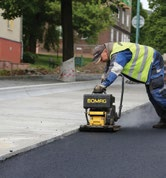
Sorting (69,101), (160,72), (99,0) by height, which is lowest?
(69,101)

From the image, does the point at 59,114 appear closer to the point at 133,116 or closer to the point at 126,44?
the point at 133,116

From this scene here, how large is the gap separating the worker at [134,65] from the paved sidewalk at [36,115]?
4.22 ft

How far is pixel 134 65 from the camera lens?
9.28 m

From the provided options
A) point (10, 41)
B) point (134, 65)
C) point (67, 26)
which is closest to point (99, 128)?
point (134, 65)

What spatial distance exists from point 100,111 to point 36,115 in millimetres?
2743

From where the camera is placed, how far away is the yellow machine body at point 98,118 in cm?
912

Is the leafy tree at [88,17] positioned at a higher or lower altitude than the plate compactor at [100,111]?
higher

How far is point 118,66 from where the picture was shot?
900 cm

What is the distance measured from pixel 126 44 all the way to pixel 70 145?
2256 mm

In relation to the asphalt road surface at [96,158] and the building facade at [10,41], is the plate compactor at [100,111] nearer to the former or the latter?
the asphalt road surface at [96,158]

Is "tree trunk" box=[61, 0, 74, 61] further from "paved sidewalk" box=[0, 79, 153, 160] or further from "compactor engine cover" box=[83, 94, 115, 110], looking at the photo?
"compactor engine cover" box=[83, 94, 115, 110]

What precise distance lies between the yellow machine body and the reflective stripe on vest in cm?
83

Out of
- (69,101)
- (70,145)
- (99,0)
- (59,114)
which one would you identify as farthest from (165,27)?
(70,145)

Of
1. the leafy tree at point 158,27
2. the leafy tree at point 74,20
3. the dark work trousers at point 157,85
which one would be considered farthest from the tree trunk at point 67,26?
the leafy tree at point 158,27
